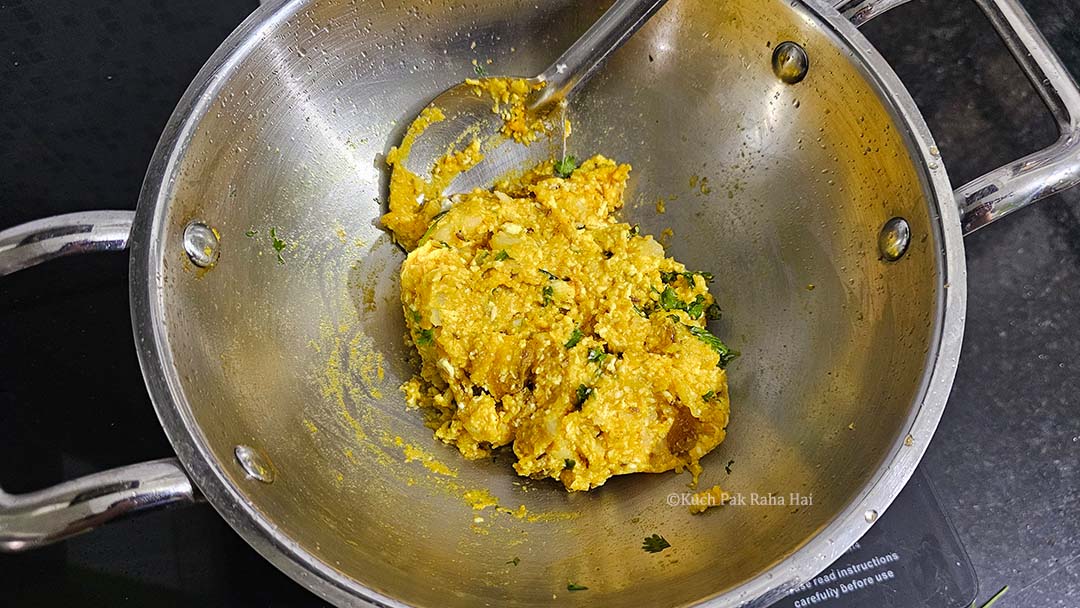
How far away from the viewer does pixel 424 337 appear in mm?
1435

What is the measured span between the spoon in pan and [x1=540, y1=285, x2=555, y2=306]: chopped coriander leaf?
0.33m

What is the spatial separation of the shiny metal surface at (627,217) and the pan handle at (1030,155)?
56mm

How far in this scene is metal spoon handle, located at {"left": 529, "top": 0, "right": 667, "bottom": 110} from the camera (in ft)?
4.80

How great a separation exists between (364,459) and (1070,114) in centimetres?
126

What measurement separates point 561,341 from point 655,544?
365 mm

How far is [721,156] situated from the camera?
157cm

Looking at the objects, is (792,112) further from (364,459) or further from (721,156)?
(364,459)

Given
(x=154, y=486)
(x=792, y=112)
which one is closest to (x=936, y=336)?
(x=792, y=112)

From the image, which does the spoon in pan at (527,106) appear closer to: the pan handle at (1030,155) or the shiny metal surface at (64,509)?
the pan handle at (1030,155)

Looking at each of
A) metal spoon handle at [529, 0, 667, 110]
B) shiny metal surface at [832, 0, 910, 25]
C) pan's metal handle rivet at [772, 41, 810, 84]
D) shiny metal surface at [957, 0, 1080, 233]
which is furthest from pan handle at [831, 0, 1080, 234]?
metal spoon handle at [529, 0, 667, 110]

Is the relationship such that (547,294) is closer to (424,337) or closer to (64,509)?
(424,337)

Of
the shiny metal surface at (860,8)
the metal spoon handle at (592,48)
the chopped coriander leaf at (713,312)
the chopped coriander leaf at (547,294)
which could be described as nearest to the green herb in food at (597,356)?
the chopped coriander leaf at (547,294)

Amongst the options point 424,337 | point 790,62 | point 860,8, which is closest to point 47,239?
point 424,337

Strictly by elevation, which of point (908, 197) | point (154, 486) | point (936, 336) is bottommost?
point (936, 336)
